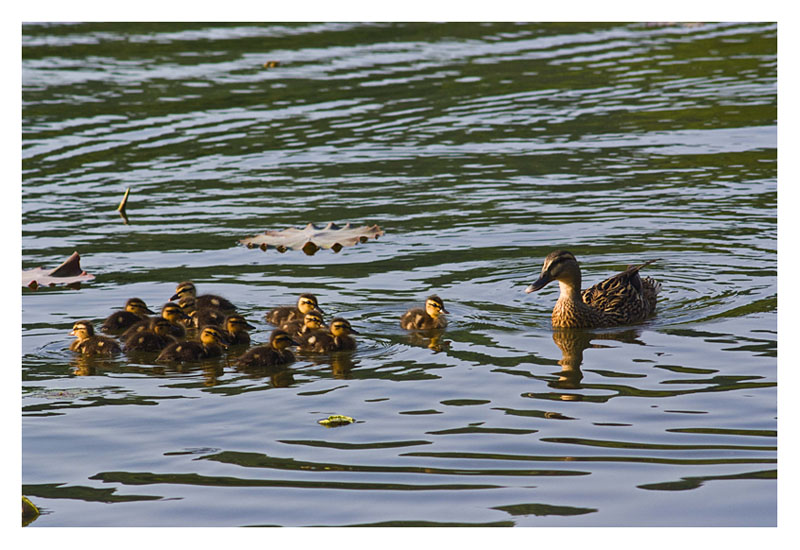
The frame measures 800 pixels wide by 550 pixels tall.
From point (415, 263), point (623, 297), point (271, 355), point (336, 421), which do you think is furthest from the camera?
point (415, 263)

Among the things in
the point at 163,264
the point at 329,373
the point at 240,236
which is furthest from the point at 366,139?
the point at 329,373

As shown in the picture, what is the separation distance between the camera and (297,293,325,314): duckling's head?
26.7 ft

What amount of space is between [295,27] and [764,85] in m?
8.41

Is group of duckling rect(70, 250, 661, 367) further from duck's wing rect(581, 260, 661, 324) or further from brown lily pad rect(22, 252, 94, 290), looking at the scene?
brown lily pad rect(22, 252, 94, 290)

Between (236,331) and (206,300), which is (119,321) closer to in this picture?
(206,300)

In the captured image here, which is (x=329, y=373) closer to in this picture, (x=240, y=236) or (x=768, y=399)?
(x=768, y=399)

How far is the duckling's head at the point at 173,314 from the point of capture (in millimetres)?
8203

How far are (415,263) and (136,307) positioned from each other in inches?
90.0

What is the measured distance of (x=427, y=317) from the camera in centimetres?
790

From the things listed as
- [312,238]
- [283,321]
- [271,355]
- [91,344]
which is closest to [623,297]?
[283,321]

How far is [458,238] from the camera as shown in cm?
1025

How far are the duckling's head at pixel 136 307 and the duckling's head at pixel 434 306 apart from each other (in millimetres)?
1984

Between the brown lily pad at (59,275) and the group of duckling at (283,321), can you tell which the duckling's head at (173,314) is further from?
the brown lily pad at (59,275)

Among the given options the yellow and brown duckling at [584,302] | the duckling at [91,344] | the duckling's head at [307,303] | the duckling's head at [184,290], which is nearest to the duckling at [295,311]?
the duckling's head at [307,303]
